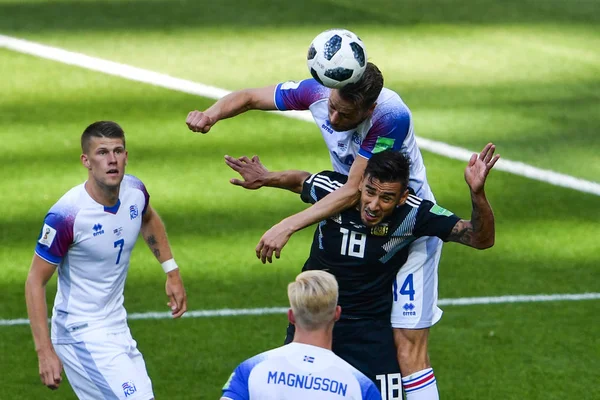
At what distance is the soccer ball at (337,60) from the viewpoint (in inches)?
261

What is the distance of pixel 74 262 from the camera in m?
6.77

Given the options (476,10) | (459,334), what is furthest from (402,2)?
(459,334)

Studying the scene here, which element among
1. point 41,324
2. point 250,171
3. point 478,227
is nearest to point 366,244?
point 478,227

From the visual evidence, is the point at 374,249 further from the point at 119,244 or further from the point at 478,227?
the point at 119,244

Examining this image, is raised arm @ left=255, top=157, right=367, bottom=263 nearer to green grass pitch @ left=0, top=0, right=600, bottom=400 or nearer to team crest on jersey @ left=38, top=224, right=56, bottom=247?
team crest on jersey @ left=38, top=224, right=56, bottom=247

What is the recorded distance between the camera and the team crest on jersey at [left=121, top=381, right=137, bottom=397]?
22.0 feet

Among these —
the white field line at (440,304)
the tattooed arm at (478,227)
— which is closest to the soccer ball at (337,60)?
the tattooed arm at (478,227)

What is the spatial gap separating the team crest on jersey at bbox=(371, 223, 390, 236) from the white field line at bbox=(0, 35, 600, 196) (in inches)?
232

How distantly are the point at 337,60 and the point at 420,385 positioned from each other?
6.66ft

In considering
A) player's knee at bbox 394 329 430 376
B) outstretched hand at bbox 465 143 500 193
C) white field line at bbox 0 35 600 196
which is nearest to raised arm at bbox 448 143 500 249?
outstretched hand at bbox 465 143 500 193

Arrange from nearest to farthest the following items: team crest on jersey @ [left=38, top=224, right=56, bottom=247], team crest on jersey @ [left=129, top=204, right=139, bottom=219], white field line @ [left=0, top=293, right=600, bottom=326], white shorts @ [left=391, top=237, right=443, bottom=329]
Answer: team crest on jersey @ [left=38, top=224, right=56, bottom=247], team crest on jersey @ [left=129, top=204, right=139, bottom=219], white shorts @ [left=391, top=237, right=443, bottom=329], white field line @ [left=0, top=293, right=600, bottom=326]

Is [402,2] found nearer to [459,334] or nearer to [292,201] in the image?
[292,201]

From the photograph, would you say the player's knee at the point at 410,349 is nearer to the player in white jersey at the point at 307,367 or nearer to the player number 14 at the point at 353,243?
the player number 14 at the point at 353,243

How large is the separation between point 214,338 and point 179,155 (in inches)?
154
